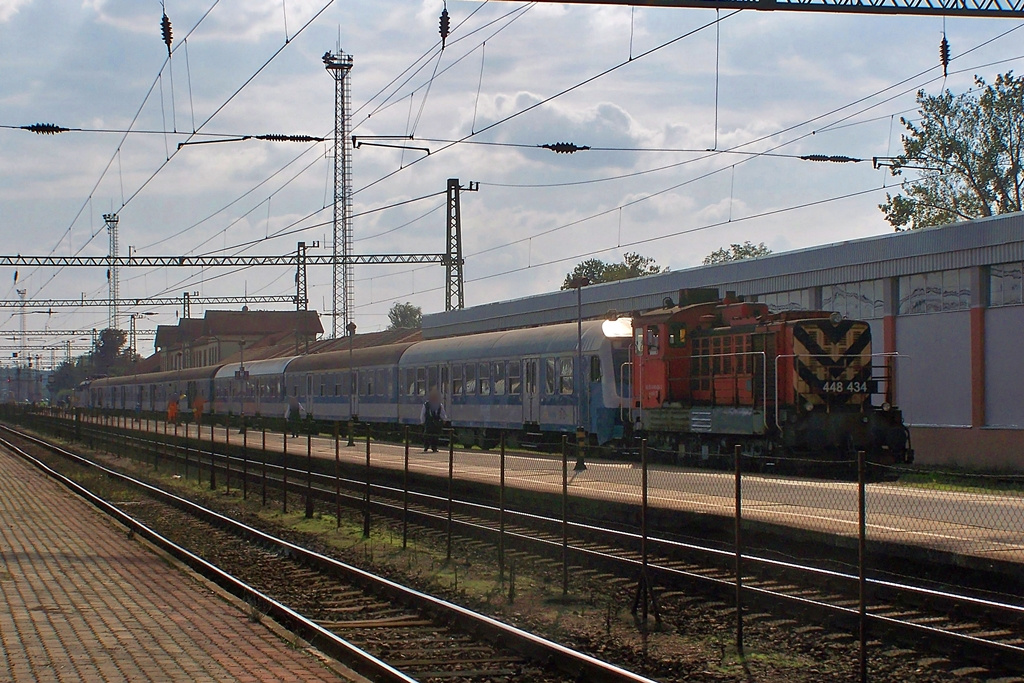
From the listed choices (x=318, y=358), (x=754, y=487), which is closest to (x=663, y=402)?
(x=754, y=487)

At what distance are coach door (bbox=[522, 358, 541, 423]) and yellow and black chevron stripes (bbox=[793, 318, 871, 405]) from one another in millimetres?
10250

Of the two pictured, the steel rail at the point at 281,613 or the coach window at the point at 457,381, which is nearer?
the steel rail at the point at 281,613

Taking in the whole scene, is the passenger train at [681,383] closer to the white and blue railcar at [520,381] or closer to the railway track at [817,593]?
the white and blue railcar at [520,381]

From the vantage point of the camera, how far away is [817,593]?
11.1 metres

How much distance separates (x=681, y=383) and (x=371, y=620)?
51.2 ft

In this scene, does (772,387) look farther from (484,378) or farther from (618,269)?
(618,269)

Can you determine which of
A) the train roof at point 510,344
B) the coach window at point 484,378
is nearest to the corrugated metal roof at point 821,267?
the train roof at point 510,344

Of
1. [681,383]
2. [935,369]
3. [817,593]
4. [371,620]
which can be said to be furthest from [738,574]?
[935,369]

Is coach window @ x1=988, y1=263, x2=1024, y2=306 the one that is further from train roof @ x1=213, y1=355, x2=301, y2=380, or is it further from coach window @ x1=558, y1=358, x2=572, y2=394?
train roof @ x1=213, y1=355, x2=301, y2=380

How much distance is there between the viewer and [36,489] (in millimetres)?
26688

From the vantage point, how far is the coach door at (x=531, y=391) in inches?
1221

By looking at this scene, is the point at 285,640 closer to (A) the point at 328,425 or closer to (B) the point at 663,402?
(B) the point at 663,402

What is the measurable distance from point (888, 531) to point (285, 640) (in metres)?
6.36

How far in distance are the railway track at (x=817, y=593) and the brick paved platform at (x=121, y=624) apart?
3.84 metres
